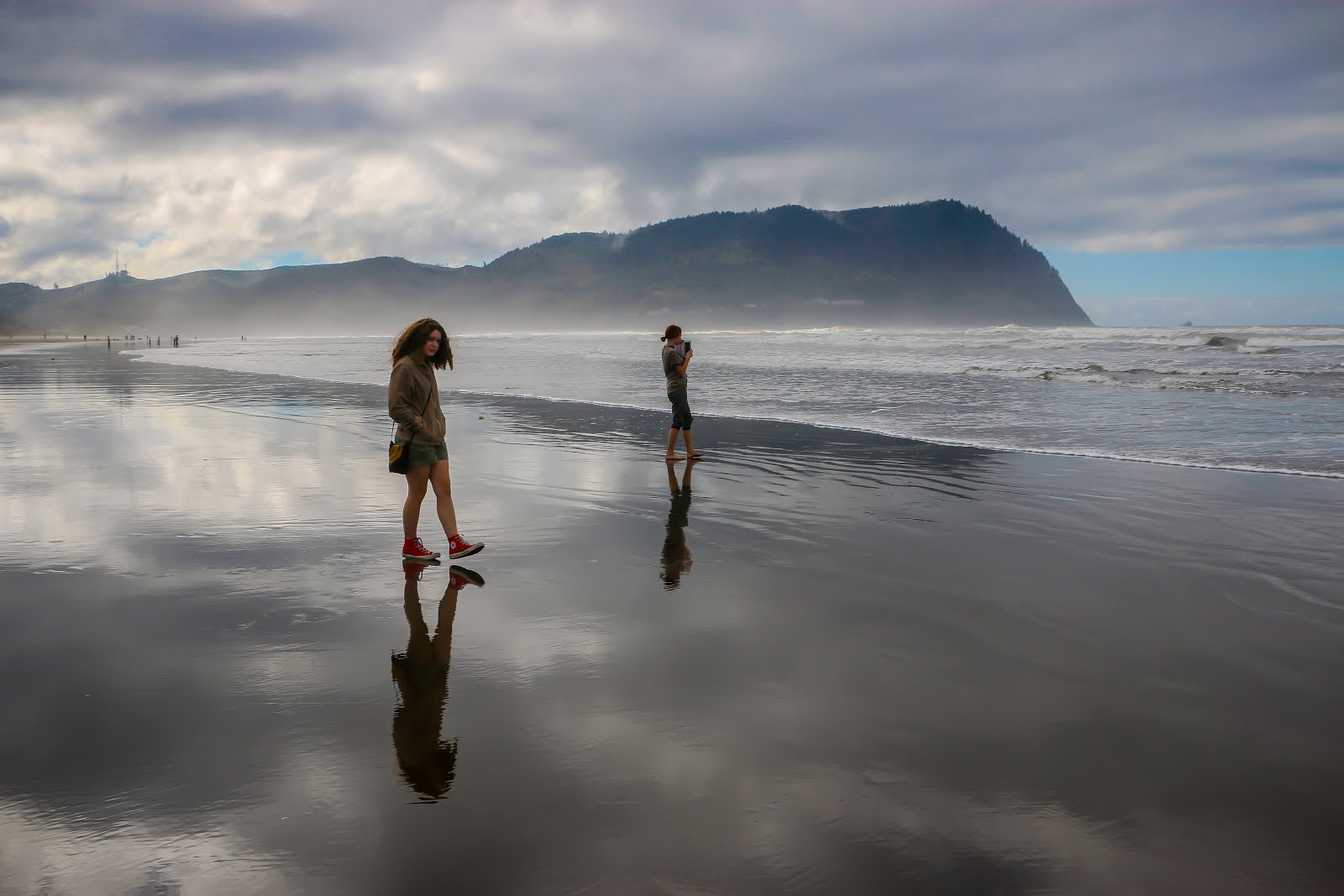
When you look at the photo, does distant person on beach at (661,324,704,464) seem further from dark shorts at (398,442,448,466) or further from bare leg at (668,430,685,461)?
dark shorts at (398,442,448,466)

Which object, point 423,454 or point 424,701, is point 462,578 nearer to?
point 423,454

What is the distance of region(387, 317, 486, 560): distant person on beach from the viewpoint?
22.5ft

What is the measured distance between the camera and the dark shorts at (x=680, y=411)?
12.4 m

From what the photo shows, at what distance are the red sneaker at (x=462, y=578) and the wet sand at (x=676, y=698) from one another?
0.09 metres

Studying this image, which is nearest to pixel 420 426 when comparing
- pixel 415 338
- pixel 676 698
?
pixel 415 338

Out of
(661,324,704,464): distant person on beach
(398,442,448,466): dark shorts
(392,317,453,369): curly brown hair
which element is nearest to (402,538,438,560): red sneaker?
(398,442,448,466): dark shorts

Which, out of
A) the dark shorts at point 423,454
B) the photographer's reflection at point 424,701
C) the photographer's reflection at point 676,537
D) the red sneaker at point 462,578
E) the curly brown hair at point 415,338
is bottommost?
the photographer's reflection at point 424,701

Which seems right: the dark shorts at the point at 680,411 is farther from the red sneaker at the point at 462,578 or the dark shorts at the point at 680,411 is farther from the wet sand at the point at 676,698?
the red sneaker at the point at 462,578

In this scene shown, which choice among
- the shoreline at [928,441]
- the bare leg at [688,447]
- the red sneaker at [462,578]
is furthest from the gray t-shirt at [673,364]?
the red sneaker at [462,578]

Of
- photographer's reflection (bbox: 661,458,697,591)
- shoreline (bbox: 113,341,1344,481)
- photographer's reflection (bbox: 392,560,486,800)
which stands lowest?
photographer's reflection (bbox: 392,560,486,800)

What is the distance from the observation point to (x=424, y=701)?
166 inches

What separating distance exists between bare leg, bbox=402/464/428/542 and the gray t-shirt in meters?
6.12

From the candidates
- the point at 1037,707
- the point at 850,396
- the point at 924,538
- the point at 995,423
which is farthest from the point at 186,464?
the point at 850,396

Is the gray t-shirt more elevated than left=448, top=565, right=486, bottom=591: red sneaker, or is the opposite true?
the gray t-shirt
